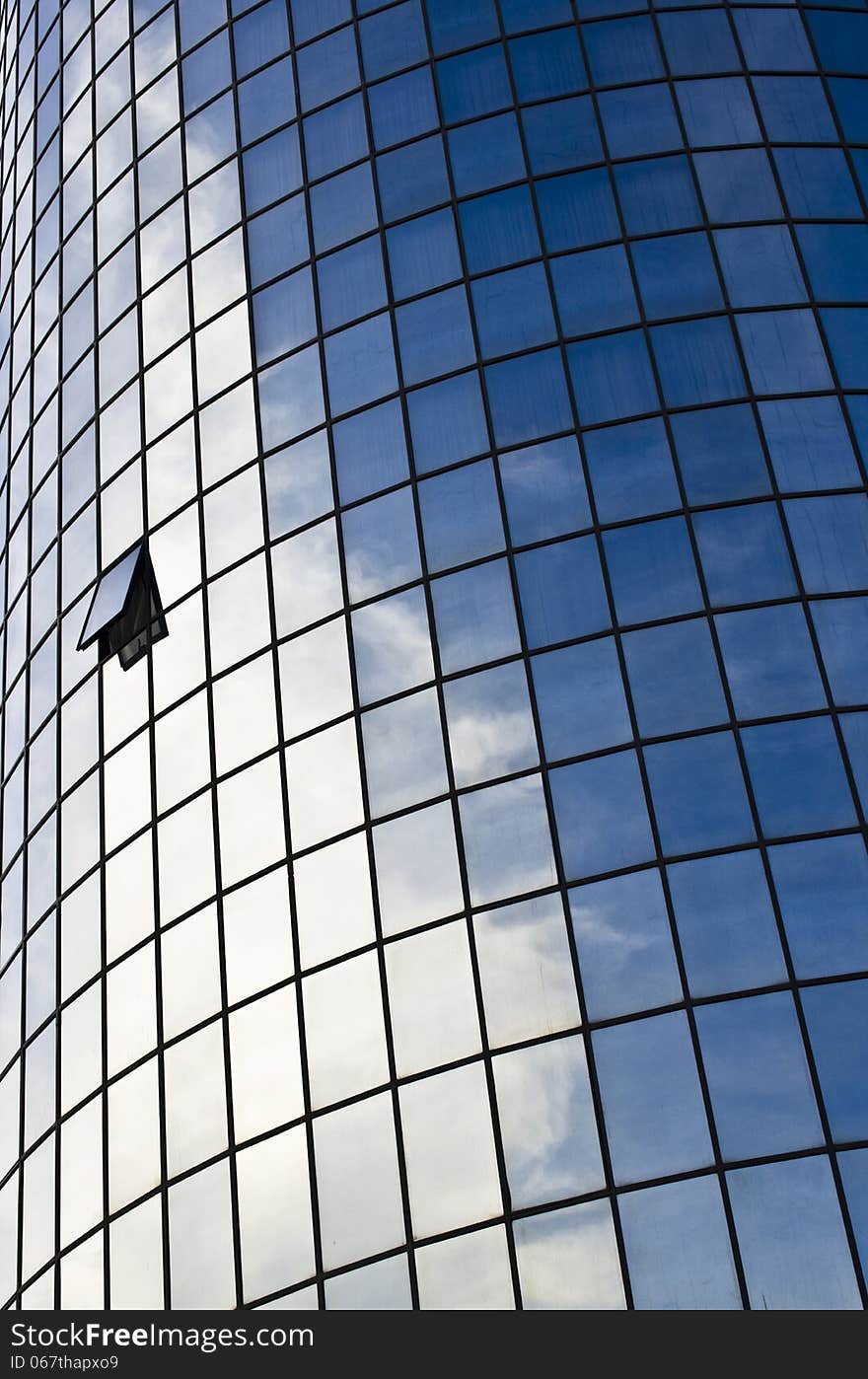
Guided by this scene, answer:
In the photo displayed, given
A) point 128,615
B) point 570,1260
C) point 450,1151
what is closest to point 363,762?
point 450,1151

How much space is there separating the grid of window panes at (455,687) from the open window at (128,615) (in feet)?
1.54

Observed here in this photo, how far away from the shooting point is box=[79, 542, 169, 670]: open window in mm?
36375

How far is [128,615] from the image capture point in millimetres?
36500

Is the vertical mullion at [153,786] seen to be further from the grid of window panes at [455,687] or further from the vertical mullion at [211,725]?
the vertical mullion at [211,725]

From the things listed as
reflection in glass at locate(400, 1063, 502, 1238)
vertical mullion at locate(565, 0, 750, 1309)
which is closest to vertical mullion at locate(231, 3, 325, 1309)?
reflection in glass at locate(400, 1063, 502, 1238)

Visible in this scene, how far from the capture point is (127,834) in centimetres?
3472

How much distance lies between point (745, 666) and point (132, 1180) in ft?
44.4

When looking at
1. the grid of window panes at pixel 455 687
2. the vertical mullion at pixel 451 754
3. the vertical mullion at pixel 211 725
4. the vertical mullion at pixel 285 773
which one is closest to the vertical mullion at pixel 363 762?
the grid of window panes at pixel 455 687

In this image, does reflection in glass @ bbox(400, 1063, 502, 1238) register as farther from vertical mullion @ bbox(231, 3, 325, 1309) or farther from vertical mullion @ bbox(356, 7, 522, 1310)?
vertical mullion @ bbox(231, 3, 325, 1309)

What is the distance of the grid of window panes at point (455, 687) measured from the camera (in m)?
27.7

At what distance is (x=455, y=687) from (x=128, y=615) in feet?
26.8

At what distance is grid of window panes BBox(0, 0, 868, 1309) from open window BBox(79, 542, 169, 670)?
468 mm
